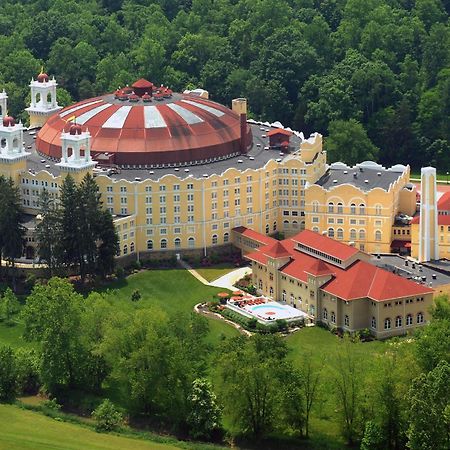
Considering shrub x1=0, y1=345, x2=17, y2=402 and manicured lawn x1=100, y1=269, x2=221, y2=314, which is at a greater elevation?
manicured lawn x1=100, y1=269, x2=221, y2=314

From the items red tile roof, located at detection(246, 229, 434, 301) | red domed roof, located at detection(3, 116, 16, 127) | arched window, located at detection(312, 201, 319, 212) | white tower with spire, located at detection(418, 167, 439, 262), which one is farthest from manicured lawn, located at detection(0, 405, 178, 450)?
arched window, located at detection(312, 201, 319, 212)

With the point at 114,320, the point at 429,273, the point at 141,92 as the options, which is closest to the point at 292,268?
the point at 429,273

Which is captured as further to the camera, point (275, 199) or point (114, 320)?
point (275, 199)

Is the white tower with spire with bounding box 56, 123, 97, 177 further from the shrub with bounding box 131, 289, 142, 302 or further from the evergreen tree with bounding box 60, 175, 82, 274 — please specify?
the shrub with bounding box 131, 289, 142, 302

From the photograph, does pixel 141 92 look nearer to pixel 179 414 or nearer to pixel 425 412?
pixel 179 414

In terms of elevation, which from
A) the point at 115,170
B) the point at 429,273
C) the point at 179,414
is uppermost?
the point at 115,170

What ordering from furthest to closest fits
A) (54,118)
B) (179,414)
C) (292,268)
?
1. (54,118)
2. (292,268)
3. (179,414)

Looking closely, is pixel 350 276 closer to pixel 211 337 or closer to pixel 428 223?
pixel 211 337

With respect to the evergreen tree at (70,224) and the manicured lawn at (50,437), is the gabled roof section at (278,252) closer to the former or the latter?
the evergreen tree at (70,224)

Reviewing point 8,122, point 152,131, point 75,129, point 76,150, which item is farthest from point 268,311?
point 8,122
